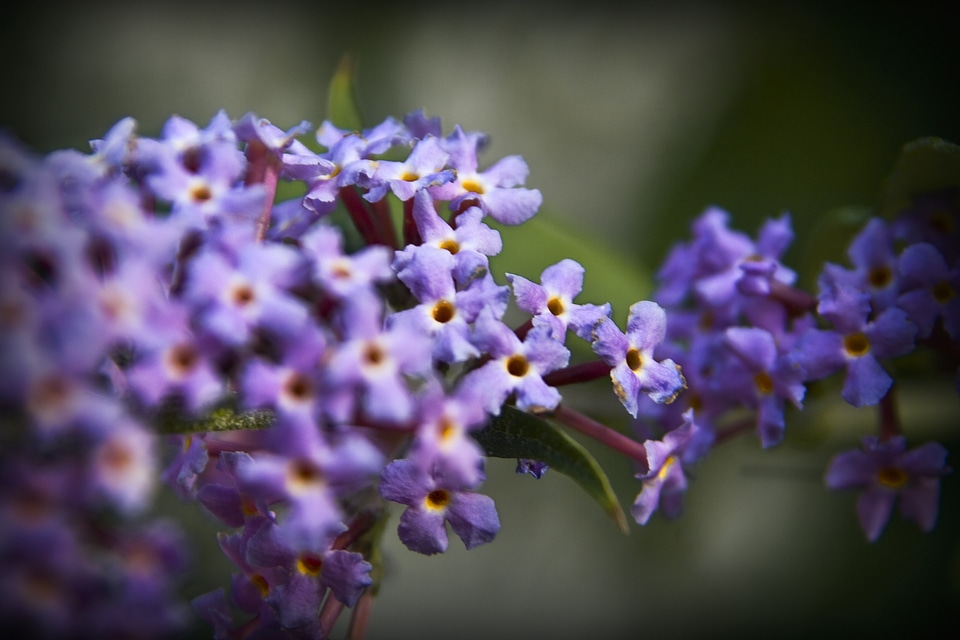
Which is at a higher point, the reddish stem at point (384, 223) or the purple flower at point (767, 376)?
the reddish stem at point (384, 223)

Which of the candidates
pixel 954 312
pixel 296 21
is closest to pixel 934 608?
pixel 954 312

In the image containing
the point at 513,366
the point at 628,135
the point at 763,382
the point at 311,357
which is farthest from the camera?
the point at 628,135

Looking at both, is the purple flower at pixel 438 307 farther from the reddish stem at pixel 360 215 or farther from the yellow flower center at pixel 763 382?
the yellow flower center at pixel 763 382

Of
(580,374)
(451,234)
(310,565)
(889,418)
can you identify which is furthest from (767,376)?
(310,565)

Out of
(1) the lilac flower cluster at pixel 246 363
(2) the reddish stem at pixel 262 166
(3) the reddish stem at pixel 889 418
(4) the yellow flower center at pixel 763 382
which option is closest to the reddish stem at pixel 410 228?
(1) the lilac flower cluster at pixel 246 363

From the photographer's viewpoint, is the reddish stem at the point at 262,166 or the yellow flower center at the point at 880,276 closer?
the reddish stem at the point at 262,166

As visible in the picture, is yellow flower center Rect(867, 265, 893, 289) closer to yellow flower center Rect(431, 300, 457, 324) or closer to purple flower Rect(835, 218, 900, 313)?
purple flower Rect(835, 218, 900, 313)

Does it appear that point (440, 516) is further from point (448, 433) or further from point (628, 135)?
point (628, 135)
